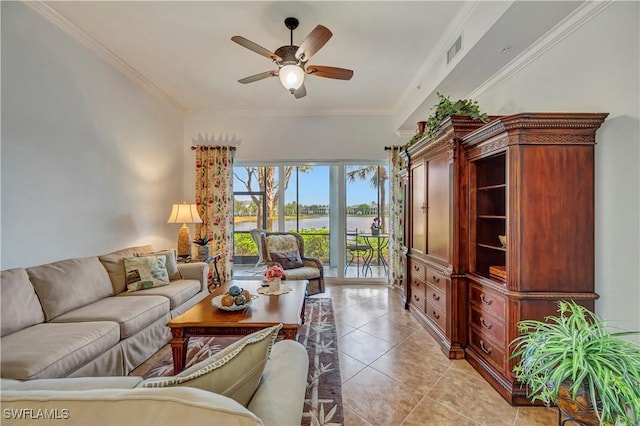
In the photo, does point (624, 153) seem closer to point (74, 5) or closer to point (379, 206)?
point (379, 206)

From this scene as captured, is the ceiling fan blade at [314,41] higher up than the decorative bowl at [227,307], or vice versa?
the ceiling fan blade at [314,41]

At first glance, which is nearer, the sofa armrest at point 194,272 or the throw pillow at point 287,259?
the sofa armrest at point 194,272

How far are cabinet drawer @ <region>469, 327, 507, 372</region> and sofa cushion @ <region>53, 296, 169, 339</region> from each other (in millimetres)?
2836

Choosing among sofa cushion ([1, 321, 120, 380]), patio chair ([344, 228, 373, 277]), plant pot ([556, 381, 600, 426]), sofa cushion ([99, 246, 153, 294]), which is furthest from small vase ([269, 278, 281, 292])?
patio chair ([344, 228, 373, 277])

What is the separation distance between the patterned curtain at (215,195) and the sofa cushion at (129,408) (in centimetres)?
431

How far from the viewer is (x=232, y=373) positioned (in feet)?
2.97

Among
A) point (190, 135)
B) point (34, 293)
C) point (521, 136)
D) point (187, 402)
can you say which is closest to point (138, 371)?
point (34, 293)

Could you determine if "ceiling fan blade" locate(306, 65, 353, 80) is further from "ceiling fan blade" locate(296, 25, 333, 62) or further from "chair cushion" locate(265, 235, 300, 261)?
"chair cushion" locate(265, 235, 300, 261)

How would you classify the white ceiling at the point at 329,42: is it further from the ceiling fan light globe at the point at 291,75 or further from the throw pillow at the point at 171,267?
the throw pillow at the point at 171,267

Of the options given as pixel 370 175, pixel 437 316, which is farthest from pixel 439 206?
pixel 370 175

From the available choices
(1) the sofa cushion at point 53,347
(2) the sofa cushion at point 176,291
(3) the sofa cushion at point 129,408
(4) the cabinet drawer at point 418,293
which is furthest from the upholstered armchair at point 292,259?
(3) the sofa cushion at point 129,408

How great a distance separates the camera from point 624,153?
5.92ft

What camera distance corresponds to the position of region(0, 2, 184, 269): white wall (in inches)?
90.0

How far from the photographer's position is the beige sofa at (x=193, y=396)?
63 cm
